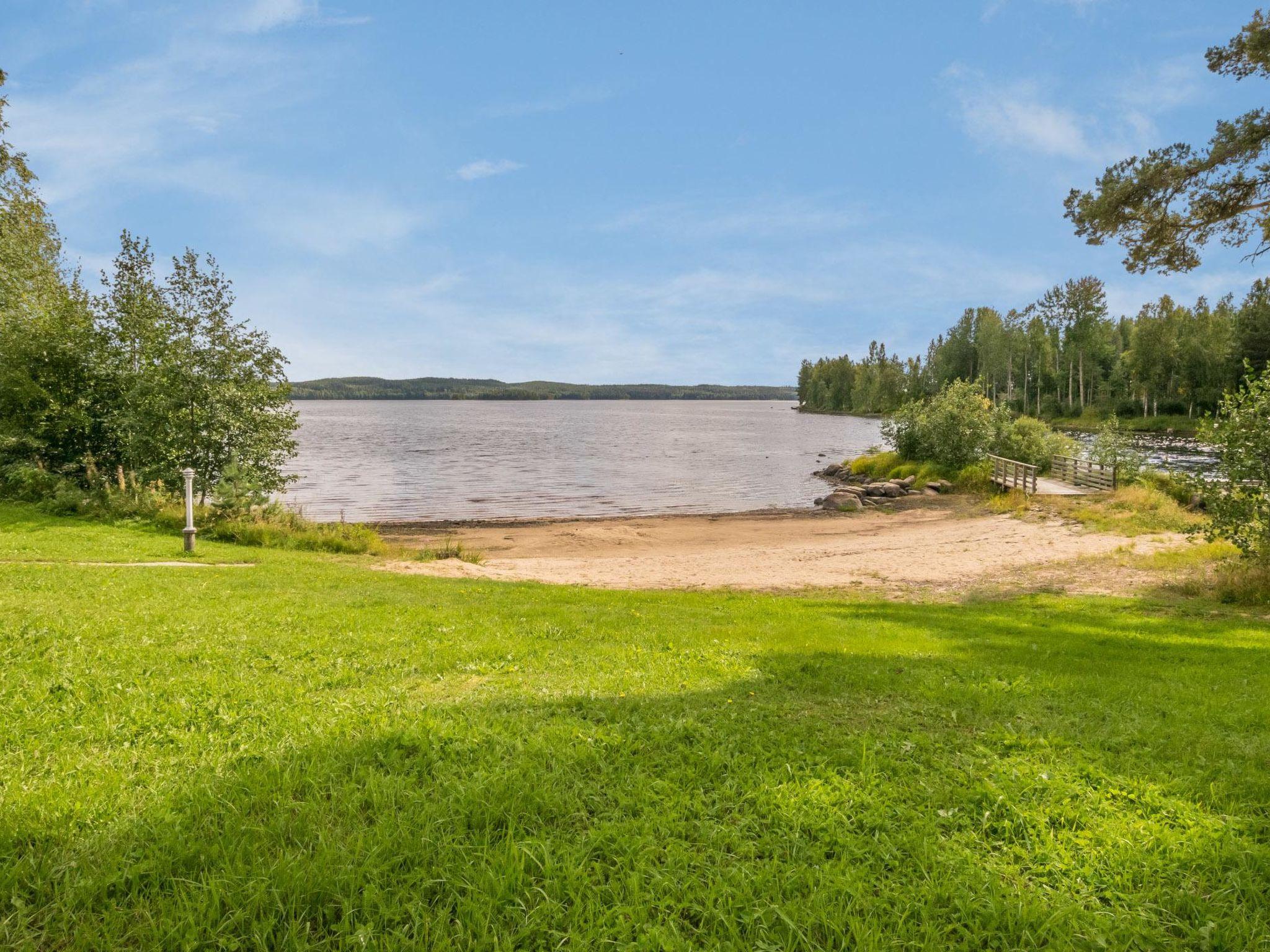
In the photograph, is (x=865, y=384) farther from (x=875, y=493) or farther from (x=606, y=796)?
(x=606, y=796)

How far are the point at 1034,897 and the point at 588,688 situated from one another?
131 inches

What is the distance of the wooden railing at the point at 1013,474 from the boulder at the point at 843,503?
6436 mm

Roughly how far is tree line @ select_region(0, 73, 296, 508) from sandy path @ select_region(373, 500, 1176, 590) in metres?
6.45

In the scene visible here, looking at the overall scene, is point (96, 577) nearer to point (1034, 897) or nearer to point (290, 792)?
point (290, 792)

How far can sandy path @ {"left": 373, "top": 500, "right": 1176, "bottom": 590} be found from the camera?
1619cm

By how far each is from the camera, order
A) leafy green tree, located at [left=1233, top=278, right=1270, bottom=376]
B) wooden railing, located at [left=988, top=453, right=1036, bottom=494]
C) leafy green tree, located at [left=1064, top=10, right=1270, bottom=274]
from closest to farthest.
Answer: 1. leafy green tree, located at [left=1064, top=10, right=1270, bottom=274]
2. wooden railing, located at [left=988, top=453, right=1036, bottom=494]
3. leafy green tree, located at [left=1233, top=278, right=1270, bottom=376]

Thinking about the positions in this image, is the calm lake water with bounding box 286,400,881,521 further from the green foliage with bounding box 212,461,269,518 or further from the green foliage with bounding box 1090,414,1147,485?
the green foliage with bounding box 1090,414,1147,485

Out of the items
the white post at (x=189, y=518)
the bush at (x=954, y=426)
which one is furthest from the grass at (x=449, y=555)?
the bush at (x=954, y=426)

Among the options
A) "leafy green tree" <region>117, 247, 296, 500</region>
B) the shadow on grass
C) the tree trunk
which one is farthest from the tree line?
the tree trunk

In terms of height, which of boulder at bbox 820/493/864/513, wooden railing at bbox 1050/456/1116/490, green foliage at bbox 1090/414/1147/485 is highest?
green foliage at bbox 1090/414/1147/485

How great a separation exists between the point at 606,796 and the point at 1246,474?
48.4ft

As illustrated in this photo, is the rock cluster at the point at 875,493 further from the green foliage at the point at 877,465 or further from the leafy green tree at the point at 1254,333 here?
the leafy green tree at the point at 1254,333

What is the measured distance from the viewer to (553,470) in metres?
52.6

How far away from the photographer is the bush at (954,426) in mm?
37125
